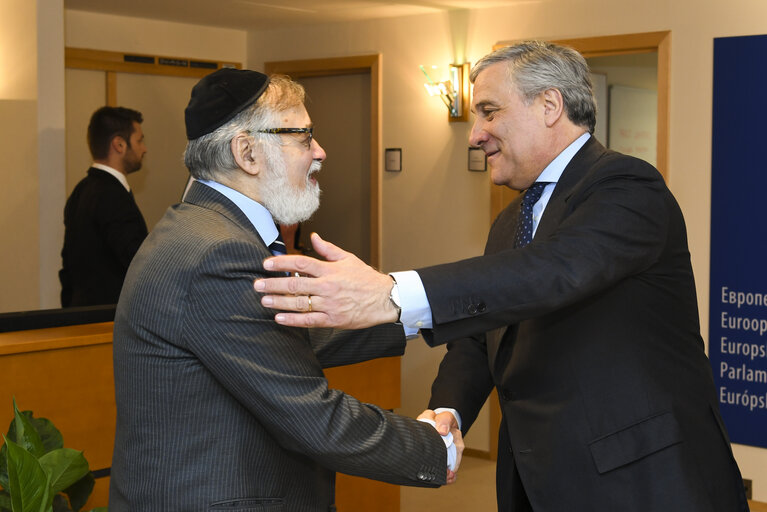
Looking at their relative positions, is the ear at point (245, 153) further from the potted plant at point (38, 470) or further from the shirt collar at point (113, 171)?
the shirt collar at point (113, 171)

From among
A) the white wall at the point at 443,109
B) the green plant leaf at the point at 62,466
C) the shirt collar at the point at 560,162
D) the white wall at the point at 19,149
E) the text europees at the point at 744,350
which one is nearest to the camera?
the shirt collar at the point at 560,162

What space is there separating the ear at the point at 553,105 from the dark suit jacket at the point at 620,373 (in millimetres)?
116

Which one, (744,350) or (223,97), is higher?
(223,97)

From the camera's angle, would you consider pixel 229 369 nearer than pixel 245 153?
Yes

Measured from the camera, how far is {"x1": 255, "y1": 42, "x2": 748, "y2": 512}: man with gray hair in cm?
145

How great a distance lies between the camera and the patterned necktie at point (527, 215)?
1908 mm

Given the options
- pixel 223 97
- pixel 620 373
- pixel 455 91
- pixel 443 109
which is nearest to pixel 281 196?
→ pixel 223 97

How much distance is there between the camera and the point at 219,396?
1536mm

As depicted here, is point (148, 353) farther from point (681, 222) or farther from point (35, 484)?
point (681, 222)

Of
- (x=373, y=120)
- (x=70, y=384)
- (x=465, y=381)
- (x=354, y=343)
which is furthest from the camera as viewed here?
(x=373, y=120)

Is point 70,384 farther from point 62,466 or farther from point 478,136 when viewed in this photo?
point 478,136

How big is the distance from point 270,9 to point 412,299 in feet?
16.0

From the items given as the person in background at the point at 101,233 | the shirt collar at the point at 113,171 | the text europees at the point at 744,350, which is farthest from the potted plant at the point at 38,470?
the text europees at the point at 744,350

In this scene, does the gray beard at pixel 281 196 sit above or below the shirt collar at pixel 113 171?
below
